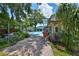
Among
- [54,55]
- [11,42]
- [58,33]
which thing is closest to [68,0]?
[58,33]

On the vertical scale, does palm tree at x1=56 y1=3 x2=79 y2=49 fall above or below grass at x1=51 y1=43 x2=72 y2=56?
above

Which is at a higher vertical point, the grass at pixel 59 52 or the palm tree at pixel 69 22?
the palm tree at pixel 69 22

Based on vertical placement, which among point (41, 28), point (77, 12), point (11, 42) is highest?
point (77, 12)

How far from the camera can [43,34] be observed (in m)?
1.61

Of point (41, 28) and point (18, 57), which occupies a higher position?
point (41, 28)

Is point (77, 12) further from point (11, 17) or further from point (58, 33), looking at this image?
point (11, 17)

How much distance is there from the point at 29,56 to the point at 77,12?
1.56 ft

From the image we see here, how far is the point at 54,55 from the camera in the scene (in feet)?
5.24

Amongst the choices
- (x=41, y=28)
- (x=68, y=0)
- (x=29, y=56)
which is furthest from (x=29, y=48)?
(x=68, y=0)

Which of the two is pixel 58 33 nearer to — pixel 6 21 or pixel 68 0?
pixel 68 0

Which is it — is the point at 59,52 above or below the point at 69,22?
below

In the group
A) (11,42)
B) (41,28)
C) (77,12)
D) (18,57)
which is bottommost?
(18,57)

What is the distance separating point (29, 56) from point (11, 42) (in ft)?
0.55

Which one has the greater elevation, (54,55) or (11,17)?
(11,17)
